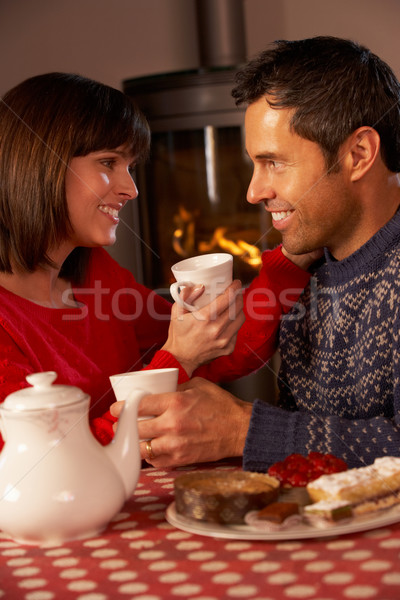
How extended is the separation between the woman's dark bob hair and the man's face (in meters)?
0.30

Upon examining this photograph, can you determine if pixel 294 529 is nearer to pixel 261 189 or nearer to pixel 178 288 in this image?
pixel 178 288

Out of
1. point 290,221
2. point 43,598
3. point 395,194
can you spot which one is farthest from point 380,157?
point 43,598

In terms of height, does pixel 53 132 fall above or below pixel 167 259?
above

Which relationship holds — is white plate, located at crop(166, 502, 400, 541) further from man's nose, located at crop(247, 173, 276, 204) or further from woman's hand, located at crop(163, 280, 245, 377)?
man's nose, located at crop(247, 173, 276, 204)

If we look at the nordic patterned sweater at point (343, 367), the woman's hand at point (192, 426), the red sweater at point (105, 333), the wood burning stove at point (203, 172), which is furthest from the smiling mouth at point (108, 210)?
the wood burning stove at point (203, 172)

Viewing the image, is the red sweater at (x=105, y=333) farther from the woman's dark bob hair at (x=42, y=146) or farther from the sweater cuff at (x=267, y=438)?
the sweater cuff at (x=267, y=438)

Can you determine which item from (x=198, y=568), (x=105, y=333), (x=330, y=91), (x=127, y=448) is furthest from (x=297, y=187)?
(x=198, y=568)

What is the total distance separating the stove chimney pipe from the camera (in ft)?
10.6

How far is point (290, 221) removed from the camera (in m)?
1.48

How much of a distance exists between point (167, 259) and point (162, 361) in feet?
6.46

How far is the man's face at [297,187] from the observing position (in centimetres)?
143

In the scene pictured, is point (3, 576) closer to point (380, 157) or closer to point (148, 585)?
point (148, 585)

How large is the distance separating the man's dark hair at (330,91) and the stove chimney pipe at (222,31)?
6.05ft

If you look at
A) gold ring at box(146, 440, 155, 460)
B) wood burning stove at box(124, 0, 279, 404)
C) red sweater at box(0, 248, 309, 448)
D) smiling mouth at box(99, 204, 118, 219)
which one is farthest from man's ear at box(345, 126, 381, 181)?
wood burning stove at box(124, 0, 279, 404)
